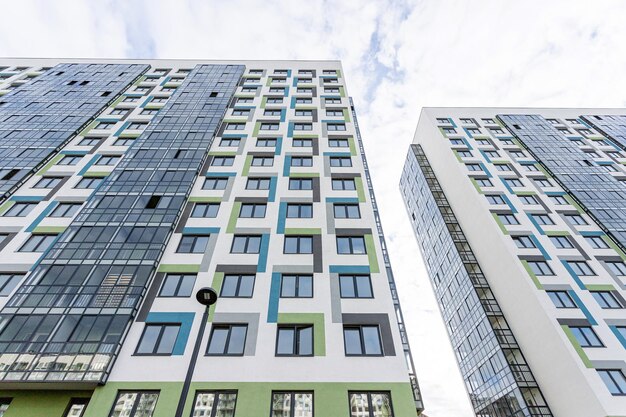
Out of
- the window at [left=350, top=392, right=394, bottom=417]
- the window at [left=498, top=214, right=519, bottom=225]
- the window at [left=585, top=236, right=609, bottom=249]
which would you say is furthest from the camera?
the window at [left=498, top=214, right=519, bottom=225]

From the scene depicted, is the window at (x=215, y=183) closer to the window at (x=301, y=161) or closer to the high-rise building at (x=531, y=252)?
the window at (x=301, y=161)

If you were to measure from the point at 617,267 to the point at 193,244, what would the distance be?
3739 cm

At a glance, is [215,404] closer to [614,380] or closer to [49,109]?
[614,380]

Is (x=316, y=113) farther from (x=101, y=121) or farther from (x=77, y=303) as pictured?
(x=77, y=303)

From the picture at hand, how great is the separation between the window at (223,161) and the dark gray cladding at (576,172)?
37993 millimetres

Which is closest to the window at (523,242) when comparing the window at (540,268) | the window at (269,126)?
the window at (540,268)

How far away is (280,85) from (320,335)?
3272 cm

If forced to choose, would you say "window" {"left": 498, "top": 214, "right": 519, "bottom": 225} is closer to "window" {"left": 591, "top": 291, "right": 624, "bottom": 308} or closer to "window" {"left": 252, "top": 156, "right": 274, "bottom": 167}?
"window" {"left": 591, "top": 291, "right": 624, "bottom": 308}

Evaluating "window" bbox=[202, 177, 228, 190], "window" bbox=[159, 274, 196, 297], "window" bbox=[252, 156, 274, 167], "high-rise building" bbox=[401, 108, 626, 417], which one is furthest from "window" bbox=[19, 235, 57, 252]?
"high-rise building" bbox=[401, 108, 626, 417]

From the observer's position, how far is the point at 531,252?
3055 centimetres

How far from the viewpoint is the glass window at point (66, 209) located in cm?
2188

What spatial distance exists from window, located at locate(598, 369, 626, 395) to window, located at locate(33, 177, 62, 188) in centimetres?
4353

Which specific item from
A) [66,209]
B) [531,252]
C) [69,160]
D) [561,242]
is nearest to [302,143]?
[66,209]

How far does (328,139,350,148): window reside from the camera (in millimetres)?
28531
